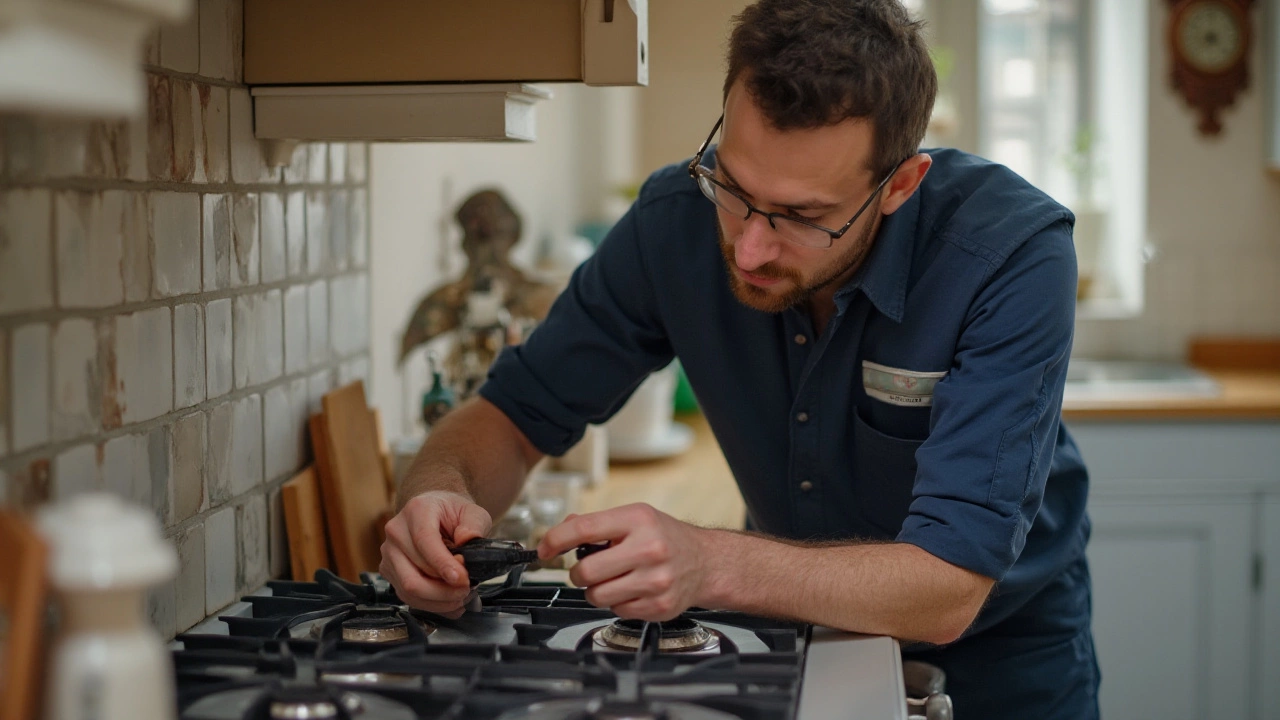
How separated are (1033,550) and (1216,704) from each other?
1498 millimetres

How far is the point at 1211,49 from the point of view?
10.5 ft

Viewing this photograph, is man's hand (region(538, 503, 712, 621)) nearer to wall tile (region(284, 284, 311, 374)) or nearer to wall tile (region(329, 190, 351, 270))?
wall tile (region(284, 284, 311, 374))

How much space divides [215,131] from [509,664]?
621 millimetres

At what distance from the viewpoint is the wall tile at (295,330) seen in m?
1.47

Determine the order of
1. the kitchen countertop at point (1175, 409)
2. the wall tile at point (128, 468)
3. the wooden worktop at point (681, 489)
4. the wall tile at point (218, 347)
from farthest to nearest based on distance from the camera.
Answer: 1. the kitchen countertop at point (1175, 409)
2. the wooden worktop at point (681, 489)
3. the wall tile at point (218, 347)
4. the wall tile at point (128, 468)

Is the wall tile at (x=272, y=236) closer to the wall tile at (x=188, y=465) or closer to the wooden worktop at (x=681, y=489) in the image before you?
the wall tile at (x=188, y=465)

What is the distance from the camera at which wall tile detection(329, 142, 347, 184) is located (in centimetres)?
162

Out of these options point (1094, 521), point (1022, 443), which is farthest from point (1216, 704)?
point (1022, 443)

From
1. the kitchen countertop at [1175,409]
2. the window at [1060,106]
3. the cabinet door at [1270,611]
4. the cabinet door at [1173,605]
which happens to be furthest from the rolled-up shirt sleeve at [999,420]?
the window at [1060,106]

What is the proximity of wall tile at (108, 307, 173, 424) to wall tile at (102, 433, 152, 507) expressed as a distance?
0.02 m

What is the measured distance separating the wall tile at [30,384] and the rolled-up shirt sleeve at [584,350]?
0.69 meters

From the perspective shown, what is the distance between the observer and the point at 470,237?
1.89 metres

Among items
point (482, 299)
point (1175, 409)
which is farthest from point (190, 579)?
point (1175, 409)

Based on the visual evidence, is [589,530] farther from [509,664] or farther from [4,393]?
[4,393]
